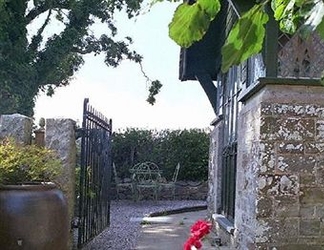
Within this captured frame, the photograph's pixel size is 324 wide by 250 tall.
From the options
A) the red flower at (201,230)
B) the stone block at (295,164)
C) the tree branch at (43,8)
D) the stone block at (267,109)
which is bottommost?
the red flower at (201,230)

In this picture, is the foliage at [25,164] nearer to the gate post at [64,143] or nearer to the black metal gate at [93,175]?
the gate post at [64,143]

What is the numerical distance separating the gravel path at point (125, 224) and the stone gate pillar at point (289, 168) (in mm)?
2565

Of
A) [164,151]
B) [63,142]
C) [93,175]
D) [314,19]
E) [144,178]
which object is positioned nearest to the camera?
[314,19]

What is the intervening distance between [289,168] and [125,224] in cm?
515

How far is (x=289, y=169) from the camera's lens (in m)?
3.73

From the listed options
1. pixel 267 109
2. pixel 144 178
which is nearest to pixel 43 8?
pixel 144 178

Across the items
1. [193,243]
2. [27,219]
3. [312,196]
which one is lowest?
[27,219]

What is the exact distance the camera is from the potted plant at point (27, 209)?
159 inches

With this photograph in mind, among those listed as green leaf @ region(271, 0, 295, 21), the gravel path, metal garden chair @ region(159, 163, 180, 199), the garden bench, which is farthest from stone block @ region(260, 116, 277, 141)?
metal garden chair @ region(159, 163, 180, 199)

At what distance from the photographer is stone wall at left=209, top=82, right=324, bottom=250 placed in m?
3.71

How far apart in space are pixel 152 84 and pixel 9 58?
4171mm

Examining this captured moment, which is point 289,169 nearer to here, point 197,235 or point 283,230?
point 283,230

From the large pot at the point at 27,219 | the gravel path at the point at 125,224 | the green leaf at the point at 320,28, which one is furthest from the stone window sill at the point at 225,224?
the green leaf at the point at 320,28

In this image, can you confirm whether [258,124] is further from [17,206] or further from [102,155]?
[102,155]
